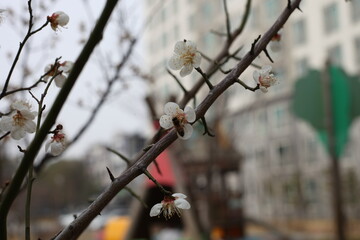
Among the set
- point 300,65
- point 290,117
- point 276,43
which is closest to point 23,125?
point 276,43

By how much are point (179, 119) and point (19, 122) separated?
28 centimetres

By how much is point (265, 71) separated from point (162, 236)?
26.0ft

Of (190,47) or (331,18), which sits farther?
(331,18)

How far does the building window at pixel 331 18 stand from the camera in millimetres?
23703

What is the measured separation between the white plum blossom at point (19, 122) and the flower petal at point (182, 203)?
0.27 m

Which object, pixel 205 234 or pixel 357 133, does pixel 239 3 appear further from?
pixel 205 234

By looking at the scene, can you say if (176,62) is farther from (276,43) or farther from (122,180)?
(276,43)

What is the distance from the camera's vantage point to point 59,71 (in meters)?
0.97

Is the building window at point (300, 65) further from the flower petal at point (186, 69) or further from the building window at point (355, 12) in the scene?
the flower petal at point (186, 69)

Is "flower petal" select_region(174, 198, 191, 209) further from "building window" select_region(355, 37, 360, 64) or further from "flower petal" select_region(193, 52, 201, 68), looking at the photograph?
"building window" select_region(355, 37, 360, 64)

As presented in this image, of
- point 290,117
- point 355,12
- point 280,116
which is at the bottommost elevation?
point 290,117

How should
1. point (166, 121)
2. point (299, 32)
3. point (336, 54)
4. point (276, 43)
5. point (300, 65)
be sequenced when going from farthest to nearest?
point (299, 32) < point (300, 65) < point (336, 54) < point (276, 43) < point (166, 121)

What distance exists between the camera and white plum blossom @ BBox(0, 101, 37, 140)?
870mm

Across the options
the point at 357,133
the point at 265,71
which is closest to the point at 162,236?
the point at 265,71
